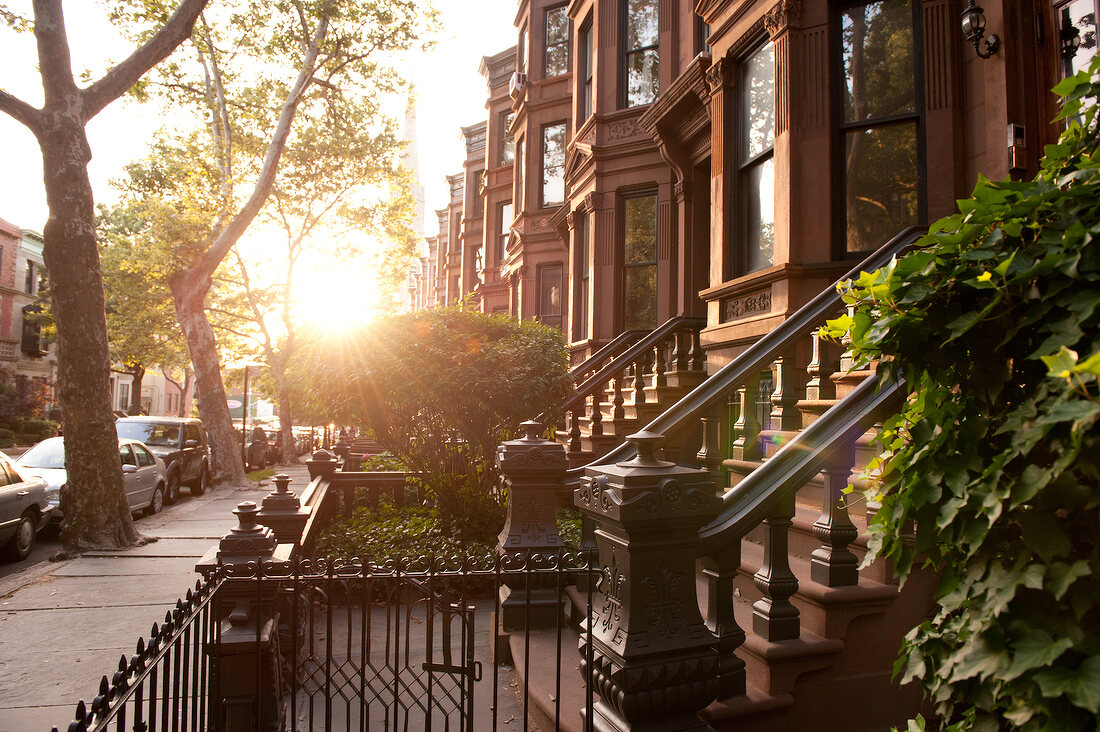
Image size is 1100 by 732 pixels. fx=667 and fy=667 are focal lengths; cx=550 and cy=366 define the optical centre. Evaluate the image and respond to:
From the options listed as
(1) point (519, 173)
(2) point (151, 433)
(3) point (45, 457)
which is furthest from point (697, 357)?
(2) point (151, 433)

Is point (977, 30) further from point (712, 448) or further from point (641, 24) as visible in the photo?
point (641, 24)

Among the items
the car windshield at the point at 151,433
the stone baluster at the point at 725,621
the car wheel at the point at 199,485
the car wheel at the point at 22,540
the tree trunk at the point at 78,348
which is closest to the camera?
the stone baluster at the point at 725,621

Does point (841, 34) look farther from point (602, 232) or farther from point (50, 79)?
point (50, 79)

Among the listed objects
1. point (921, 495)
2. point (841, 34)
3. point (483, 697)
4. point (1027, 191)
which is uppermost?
point (841, 34)

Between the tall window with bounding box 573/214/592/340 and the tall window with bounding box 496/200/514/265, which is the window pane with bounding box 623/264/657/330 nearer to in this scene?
the tall window with bounding box 573/214/592/340

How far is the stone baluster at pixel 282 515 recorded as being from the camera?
232 inches

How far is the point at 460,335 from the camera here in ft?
28.5

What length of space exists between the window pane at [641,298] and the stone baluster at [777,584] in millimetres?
9300

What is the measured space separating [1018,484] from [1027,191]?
0.81 m

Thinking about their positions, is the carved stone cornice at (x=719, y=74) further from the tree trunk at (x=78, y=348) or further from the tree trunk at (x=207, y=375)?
the tree trunk at (x=207, y=375)

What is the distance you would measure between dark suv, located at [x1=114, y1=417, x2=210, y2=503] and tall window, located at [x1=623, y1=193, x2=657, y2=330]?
40.3 feet

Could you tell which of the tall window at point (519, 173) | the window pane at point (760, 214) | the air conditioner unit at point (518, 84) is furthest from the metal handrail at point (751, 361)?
the air conditioner unit at point (518, 84)

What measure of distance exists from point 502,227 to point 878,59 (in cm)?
1932

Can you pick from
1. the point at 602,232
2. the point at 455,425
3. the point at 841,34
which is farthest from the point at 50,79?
the point at 841,34
